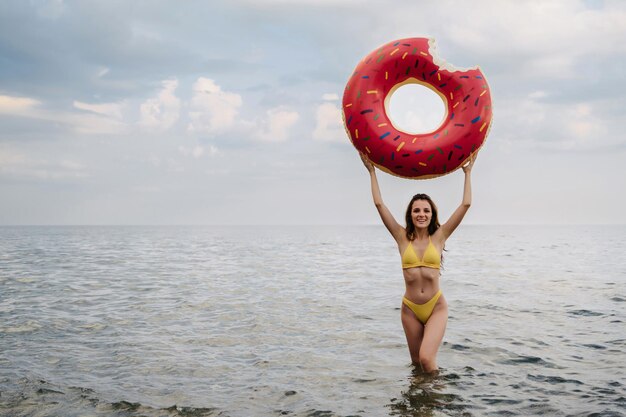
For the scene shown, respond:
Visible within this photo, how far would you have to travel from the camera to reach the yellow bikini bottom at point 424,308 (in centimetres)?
510

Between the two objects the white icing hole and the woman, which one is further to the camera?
the white icing hole

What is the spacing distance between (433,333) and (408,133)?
69.0 inches

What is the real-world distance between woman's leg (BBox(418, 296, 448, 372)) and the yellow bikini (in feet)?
0.16

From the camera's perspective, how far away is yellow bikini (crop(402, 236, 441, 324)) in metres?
4.98

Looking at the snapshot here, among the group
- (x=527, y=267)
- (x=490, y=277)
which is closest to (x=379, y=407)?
(x=490, y=277)

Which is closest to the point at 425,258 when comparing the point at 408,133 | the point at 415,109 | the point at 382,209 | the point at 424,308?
the point at 424,308

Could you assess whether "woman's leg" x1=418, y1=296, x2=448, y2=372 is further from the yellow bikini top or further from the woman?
the yellow bikini top

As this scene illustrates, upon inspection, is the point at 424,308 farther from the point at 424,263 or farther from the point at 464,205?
the point at 464,205

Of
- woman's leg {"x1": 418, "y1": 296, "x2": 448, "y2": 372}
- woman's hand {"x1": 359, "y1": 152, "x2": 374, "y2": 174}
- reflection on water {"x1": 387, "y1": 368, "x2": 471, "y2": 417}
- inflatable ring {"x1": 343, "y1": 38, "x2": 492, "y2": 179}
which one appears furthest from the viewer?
woman's hand {"x1": 359, "y1": 152, "x2": 374, "y2": 174}

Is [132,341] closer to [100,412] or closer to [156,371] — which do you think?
[156,371]

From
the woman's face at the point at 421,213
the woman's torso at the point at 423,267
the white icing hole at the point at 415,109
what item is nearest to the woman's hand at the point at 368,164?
the white icing hole at the point at 415,109

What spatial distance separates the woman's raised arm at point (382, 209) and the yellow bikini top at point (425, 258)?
0.58 feet

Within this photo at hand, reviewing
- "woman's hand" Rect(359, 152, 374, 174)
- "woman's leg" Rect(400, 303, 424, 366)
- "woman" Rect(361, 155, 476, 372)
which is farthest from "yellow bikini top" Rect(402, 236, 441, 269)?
"woman's hand" Rect(359, 152, 374, 174)

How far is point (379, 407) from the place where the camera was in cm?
478
